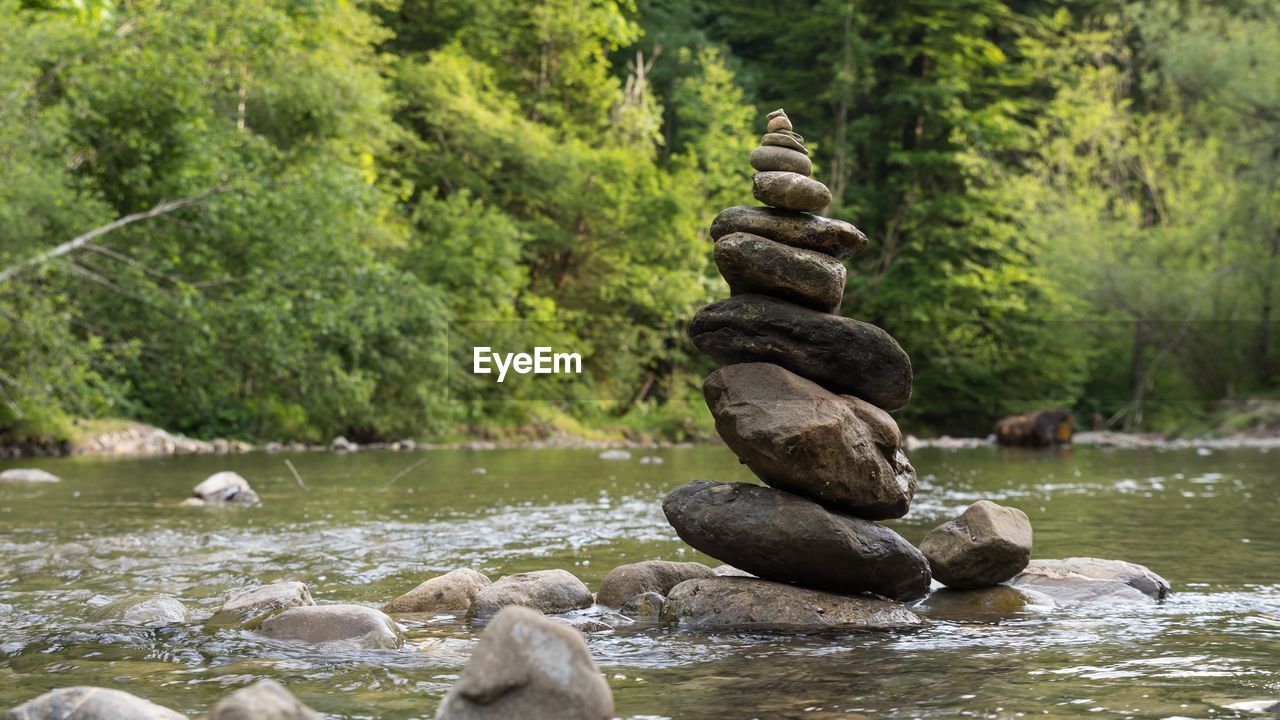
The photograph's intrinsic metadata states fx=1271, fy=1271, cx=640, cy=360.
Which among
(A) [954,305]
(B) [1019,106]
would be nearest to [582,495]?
(A) [954,305]

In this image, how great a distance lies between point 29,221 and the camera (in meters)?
23.8

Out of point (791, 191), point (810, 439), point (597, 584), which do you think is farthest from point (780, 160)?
point (597, 584)

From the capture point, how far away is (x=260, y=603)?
9.24 m

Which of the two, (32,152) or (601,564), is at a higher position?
(32,152)

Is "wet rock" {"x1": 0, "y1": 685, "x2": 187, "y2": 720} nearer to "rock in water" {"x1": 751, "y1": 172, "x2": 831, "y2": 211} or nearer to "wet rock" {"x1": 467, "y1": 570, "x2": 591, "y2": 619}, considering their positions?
"wet rock" {"x1": 467, "y1": 570, "x2": 591, "y2": 619}

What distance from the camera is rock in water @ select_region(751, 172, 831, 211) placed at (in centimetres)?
1044

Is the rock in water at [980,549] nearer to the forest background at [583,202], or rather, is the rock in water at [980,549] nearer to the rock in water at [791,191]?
→ the rock in water at [791,191]

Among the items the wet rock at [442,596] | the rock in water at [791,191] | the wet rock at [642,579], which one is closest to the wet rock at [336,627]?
the wet rock at [442,596]

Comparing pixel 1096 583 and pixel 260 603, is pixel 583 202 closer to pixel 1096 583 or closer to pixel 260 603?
pixel 1096 583

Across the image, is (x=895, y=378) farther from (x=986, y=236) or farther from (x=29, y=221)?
(x=986, y=236)

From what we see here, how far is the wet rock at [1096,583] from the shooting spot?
1043 centimetres

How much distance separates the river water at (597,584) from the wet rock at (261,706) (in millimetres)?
1061

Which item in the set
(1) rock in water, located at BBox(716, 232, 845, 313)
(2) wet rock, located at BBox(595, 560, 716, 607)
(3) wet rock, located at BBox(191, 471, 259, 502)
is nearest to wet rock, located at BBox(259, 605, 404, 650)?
(2) wet rock, located at BBox(595, 560, 716, 607)

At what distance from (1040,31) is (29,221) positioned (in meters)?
33.7
